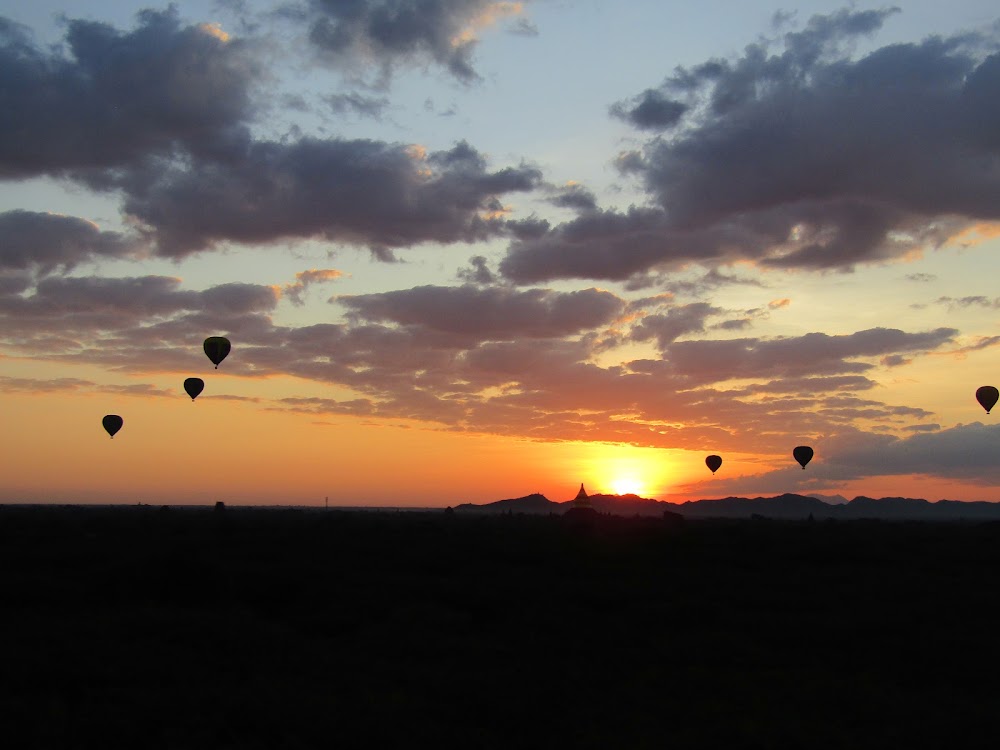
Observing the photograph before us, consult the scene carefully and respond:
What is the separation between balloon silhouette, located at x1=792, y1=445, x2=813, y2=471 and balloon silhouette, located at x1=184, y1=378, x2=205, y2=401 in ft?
207

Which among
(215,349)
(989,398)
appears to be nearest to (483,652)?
(215,349)

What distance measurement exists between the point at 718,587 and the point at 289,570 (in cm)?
1676

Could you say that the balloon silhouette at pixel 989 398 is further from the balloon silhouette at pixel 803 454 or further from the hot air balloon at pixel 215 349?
the hot air balloon at pixel 215 349

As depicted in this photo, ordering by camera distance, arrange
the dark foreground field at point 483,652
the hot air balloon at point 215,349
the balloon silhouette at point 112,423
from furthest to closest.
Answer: the balloon silhouette at point 112,423 → the hot air balloon at point 215,349 → the dark foreground field at point 483,652

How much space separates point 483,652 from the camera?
24.7m

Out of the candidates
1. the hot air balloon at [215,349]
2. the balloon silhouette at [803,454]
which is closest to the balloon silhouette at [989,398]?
the balloon silhouette at [803,454]

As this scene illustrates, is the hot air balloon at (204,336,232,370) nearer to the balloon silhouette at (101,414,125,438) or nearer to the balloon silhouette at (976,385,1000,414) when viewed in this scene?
the balloon silhouette at (101,414,125,438)

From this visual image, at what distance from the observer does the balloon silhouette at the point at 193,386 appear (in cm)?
8462

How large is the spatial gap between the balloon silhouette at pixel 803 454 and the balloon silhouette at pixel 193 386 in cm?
6301

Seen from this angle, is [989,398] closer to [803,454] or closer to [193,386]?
[803,454]

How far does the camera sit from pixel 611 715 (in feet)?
61.2

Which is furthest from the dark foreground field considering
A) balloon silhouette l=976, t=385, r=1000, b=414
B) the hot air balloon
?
balloon silhouette l=976, t=385, r=1000, b=414

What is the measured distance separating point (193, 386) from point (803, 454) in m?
64.2

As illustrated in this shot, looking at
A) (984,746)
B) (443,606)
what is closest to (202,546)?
(443,606)
